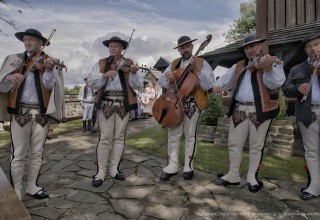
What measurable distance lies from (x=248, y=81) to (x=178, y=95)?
1.07 metres

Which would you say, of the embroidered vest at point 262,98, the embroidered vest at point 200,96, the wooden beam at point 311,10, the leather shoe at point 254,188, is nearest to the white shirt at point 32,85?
the embroidered vest at point 200,96

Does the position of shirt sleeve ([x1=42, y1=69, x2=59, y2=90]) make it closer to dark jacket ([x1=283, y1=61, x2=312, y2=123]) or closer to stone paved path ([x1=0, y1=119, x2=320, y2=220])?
stone paved path ([x1=0, y1=119, x2=320, y2=220])

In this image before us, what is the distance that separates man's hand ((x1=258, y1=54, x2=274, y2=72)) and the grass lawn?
6.88 feet

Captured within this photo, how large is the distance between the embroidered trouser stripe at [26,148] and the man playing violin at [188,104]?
1.95 metres

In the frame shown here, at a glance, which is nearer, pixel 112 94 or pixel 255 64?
pixel 255 64

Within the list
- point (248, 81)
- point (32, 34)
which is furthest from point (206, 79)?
point (32, 34)

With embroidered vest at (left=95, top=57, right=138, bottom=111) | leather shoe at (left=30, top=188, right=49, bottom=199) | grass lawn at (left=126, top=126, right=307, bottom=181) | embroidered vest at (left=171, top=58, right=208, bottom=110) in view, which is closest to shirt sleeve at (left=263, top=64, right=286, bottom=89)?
embroidered vest at (left=171, top=58, right=208, bottom=110)

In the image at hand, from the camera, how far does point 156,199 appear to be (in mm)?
4051

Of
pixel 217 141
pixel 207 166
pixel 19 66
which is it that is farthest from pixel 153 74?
pixel 19 66

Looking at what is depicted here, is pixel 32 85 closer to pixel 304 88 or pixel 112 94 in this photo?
pixel 112 94

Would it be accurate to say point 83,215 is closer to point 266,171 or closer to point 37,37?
point 37,37

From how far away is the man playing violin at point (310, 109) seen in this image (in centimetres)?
402

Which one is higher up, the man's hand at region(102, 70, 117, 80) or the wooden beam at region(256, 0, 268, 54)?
the wooden beam at region(256, 0, 268, 54)

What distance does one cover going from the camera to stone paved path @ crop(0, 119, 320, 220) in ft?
11.8
